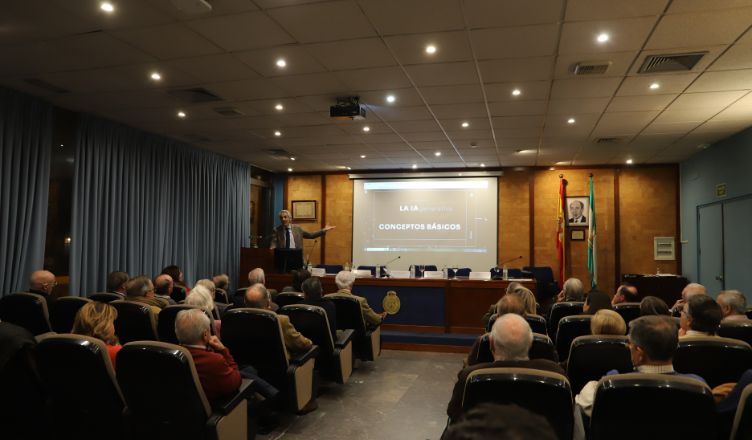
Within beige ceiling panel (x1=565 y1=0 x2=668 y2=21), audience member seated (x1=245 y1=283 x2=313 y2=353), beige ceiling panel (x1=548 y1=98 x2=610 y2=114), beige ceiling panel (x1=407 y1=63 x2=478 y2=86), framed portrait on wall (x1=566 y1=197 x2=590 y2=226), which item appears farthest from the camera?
framed portrait on wall (x1=566 y1=197 x2=590 y2=226)

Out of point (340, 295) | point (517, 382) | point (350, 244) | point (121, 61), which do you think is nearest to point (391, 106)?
point (340, 295)

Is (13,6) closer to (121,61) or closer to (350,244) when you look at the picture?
(121,61)

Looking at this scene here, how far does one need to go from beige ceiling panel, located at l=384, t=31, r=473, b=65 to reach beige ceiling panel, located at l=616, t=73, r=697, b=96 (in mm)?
2009

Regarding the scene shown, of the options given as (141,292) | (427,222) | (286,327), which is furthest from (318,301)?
(427,222)

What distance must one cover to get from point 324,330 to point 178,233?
578 cm

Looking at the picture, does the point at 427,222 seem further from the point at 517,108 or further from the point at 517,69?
the point at 517,69

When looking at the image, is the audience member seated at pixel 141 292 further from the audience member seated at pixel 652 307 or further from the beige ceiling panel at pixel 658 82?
the beige ceiling panel at pixel 658 82

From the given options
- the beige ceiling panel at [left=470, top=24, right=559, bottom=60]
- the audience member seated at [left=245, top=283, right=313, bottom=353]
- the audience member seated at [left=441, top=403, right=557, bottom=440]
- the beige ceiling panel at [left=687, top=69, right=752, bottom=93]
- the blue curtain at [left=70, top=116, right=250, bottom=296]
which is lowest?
the audience member seated at [left=245, top=283, right=313, bottom=353]

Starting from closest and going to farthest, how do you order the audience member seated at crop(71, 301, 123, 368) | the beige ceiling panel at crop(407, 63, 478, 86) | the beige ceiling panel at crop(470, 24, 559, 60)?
the audience member seated at crop(71, 301, 123, 368)
the beige ceiling panel at crop(470, 24, 559, 60)
the beige ceiling panel at crop(407, 63, 478, 86)

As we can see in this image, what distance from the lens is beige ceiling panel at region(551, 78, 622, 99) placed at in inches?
209

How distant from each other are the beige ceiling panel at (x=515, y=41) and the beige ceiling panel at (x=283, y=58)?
1.64 meters

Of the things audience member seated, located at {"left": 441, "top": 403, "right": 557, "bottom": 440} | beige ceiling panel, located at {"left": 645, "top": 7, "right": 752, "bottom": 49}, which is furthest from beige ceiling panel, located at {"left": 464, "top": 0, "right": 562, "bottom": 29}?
audience member seated, located at {"left": 441, "top": 403, "right": 557, "bottom": 440}

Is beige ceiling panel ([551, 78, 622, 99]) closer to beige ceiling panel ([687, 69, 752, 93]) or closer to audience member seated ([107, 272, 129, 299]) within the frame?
beige ceiling panel ([687, 69, 752, 93])

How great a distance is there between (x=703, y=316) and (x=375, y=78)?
3820 millimetres
